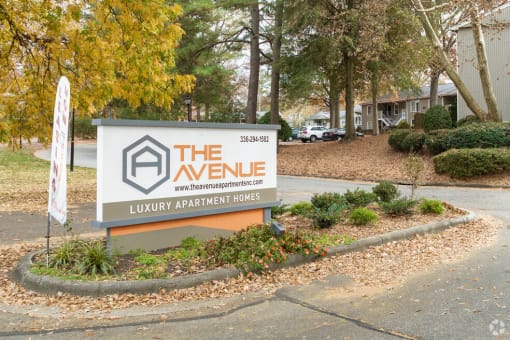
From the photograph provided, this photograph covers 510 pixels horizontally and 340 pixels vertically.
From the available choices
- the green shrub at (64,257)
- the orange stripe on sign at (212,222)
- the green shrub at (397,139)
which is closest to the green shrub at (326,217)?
the orange stripe on sign at (212,222)

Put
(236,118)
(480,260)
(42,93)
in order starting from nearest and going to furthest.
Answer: (480,260) < (42,93) < (236,118)

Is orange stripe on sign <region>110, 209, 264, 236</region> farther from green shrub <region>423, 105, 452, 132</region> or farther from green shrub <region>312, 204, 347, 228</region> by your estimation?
green shrub <region>423, 105, 452, 132</region>

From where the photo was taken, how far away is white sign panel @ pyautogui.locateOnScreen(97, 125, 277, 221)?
616 centimetres

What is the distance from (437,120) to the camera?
2381 centimetres

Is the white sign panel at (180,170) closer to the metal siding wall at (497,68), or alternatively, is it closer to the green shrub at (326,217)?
the green shrub at (326,217)

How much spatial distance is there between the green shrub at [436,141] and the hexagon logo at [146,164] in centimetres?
1637

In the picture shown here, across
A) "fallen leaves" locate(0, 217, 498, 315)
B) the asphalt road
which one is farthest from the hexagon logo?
the asphalt road

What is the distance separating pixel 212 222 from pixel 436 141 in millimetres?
15867

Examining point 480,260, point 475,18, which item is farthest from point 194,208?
point 475,18

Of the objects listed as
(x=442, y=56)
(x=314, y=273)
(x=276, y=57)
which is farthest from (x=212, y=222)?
(x=276, y=57)

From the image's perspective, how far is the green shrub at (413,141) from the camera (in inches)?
856

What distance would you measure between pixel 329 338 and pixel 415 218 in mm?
5473

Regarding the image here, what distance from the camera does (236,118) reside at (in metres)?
49.6

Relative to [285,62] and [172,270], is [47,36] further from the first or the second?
[285,62]
